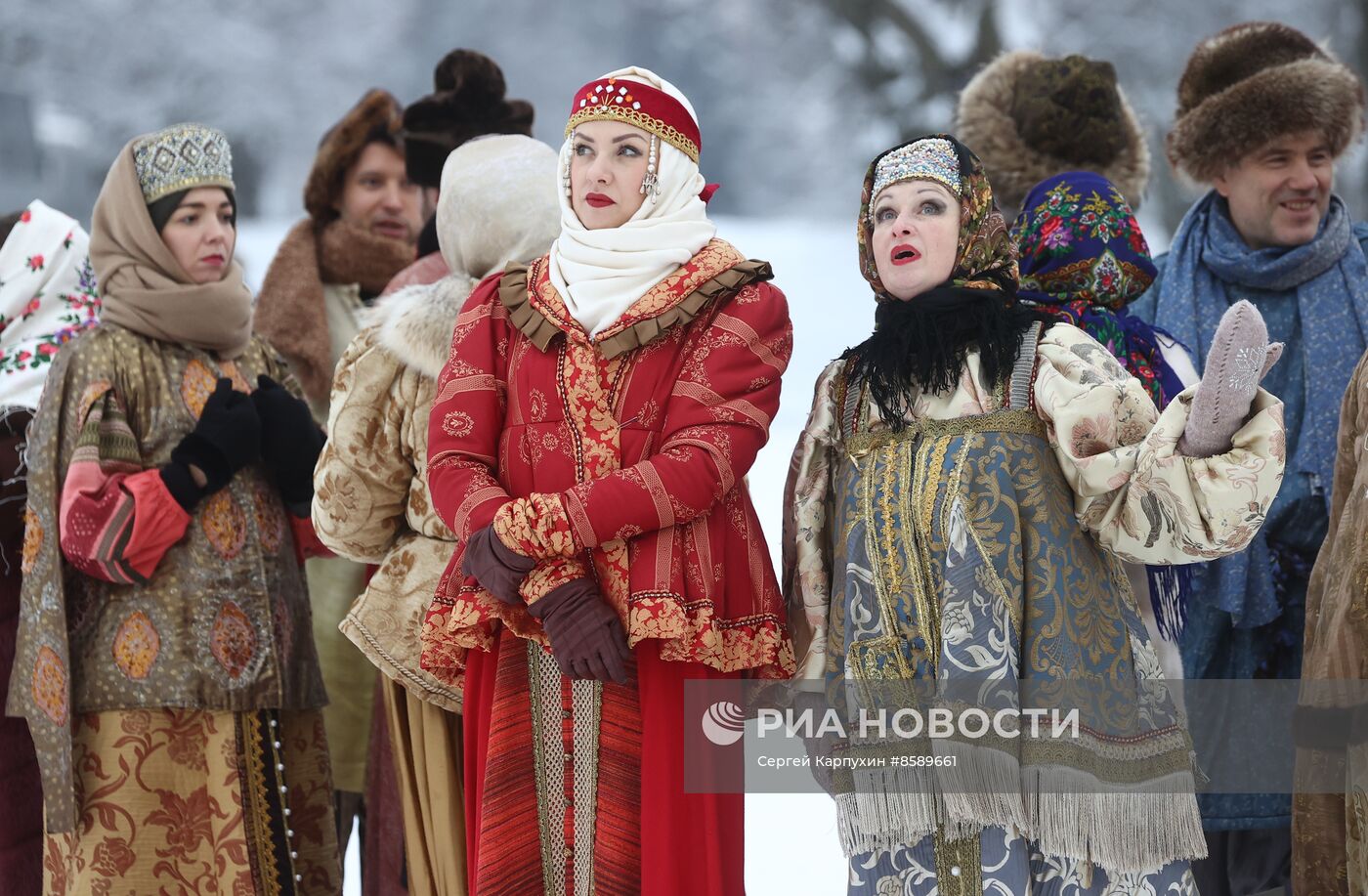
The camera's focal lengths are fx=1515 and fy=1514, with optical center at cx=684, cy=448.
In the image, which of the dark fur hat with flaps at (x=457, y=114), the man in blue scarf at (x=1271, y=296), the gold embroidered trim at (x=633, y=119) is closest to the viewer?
the gold embroidered trim at (x=633, y=119)

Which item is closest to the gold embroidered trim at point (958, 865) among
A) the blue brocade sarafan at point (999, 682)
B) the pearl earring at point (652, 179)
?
the blue brocade sarafan at point (999, 682)

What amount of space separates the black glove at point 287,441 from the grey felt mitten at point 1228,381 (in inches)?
64.8

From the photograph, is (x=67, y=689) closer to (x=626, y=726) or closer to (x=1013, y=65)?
(x=626, y=726)

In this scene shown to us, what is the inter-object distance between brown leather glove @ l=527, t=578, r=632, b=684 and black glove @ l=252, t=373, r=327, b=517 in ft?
3.00

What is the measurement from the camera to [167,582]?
278cm

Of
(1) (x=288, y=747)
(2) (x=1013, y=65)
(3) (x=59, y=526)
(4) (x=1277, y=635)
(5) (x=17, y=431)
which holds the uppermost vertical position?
(2) (x=1013, y=65)

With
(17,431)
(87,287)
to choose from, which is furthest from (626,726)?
(87,287)

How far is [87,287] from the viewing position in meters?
3.35

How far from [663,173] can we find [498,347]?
38cm

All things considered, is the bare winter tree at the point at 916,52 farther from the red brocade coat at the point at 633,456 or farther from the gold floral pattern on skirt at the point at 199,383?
the red brocade coat at the point at 633,456

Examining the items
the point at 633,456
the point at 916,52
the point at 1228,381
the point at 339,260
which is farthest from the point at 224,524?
the point at 916,52

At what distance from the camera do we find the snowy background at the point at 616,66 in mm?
6855

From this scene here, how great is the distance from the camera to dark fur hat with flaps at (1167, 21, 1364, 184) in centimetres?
328

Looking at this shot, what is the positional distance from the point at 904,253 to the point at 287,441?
1.27 m
